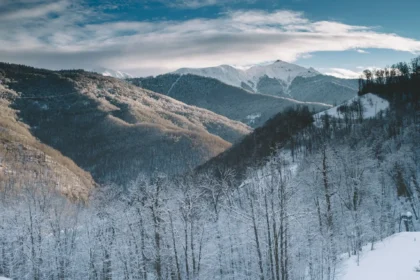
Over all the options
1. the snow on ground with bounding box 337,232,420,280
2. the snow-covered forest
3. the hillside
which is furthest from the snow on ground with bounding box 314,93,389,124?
the snow on ground with bounding box 337,232,420,280

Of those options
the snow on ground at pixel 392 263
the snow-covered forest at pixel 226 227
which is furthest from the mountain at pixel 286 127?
the snow on ground at pixel 392 263

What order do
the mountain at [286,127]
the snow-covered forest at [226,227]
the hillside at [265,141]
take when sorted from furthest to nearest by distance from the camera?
the mountain at [286,127] < the hillside at [265,141] < the snow-covered forest at [226,227]

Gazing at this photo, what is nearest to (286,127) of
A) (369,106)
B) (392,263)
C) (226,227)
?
(369,106)

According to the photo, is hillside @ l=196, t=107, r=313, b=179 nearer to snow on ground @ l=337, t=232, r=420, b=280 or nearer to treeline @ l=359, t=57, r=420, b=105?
treeline @ l=359, t=57, r=420, b=105

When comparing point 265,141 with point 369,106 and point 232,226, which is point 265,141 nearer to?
point 369,106

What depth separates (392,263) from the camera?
25781mm

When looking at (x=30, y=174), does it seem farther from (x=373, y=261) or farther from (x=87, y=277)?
(x=373, y=261)

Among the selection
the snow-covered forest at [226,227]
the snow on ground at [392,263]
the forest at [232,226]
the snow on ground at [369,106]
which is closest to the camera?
the snow on ground at [392,263]

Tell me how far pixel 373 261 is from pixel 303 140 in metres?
99.3

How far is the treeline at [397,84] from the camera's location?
153 meters

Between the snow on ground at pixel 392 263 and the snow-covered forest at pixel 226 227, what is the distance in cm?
424

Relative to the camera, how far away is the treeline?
153m

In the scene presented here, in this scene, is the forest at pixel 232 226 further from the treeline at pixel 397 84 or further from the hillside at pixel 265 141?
the treeline at pixel 397 84

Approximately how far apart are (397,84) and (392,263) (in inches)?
6446
